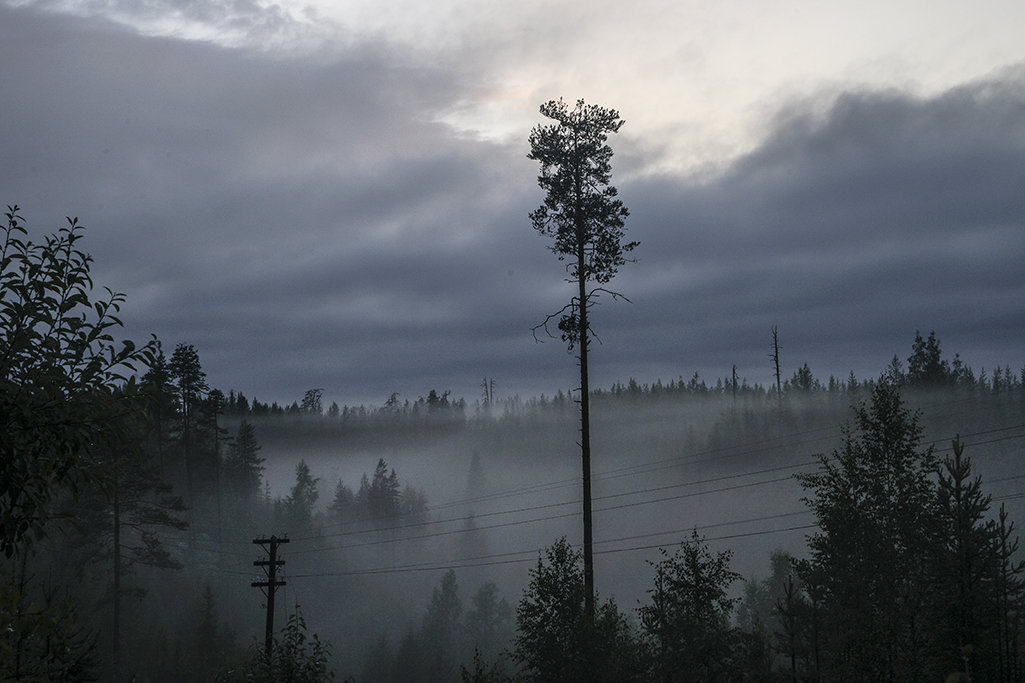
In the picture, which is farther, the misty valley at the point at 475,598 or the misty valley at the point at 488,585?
the misty valley at the point at 475,598

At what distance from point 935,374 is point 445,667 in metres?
79.4

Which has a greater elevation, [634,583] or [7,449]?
[7,449]

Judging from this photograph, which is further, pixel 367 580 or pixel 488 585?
pixel 367 580

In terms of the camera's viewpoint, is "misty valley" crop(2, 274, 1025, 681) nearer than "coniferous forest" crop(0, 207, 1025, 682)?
No

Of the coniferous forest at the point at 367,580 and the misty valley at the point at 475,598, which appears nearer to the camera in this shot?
the coniferous forest at the point at 367,580

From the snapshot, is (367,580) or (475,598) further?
(367,580)

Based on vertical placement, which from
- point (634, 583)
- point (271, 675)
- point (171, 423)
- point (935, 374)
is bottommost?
point (634, 583)

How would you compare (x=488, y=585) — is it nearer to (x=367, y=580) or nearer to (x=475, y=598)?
(x=475, y=598)

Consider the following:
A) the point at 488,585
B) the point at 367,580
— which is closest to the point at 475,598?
the point at 488,585

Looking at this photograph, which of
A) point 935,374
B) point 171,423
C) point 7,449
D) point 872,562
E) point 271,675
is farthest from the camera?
point 935,374

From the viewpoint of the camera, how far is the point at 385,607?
12850 cm

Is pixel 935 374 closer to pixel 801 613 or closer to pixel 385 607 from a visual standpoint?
pixel 385 607

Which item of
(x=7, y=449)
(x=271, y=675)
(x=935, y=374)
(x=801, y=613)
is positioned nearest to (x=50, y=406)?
(x=7, y=449)

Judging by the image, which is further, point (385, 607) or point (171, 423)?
point (385, 607)
